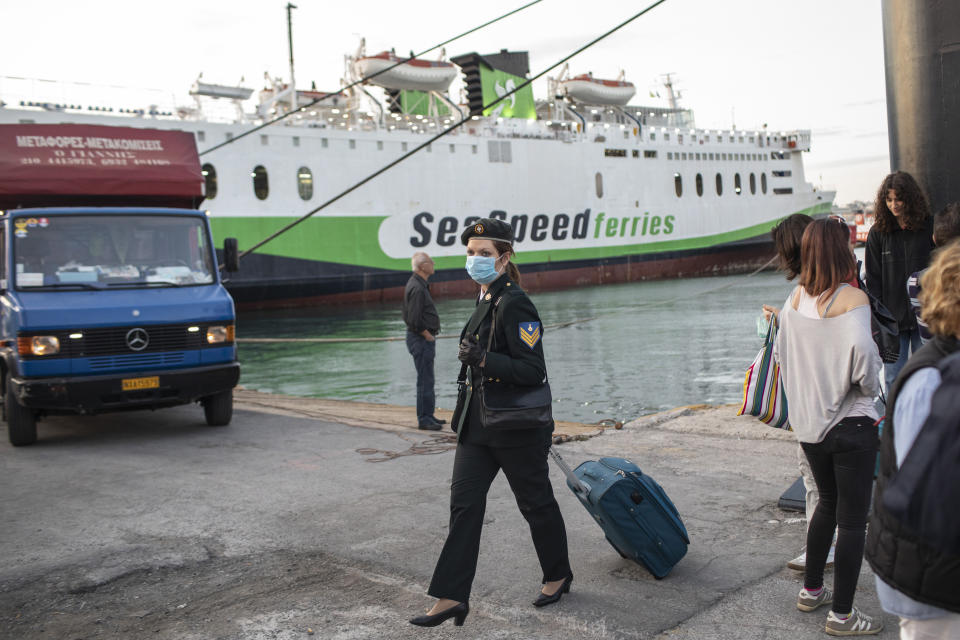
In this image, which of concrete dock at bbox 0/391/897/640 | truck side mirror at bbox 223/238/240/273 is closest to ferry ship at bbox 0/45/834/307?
truck side mirror at bbox 223/238/240/273

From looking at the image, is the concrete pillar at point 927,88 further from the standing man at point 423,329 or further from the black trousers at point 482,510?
the standing man at point 423,329

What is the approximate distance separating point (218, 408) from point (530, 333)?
5.85 meters

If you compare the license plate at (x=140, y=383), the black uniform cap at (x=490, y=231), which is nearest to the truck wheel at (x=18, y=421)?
the license plate at (x=140, y=383)

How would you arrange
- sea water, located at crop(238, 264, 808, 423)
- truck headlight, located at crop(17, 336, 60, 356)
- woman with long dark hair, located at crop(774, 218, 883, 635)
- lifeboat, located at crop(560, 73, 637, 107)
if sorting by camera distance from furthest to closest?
lifeboat, located at crop(560, 73, 637, 107)
sea water, located at crop(238, 264, 808, 423)
truck headlight, located at crop(17, 336, 60, 356)
woman with long dark hair, located at crop(774, 218, 883, 635)

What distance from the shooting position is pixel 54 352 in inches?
298

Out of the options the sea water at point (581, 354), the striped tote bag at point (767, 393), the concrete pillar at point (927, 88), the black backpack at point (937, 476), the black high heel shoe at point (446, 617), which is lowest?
the sea water at point (581, 354)

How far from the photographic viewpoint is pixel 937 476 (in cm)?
168

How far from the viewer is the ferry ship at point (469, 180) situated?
97.9ft

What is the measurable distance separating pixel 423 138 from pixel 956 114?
1211 inches

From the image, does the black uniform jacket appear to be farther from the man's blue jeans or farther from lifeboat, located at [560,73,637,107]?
lifeboat, located at [560,73,637,107]

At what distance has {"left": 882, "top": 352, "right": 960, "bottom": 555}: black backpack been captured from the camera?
1667 millimetres

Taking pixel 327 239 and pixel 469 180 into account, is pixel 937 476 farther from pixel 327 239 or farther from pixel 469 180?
pixel 469 180

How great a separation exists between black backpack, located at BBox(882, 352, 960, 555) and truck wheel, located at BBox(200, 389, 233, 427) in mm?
7652

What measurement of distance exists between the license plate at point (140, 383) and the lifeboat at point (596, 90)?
37.7 metres
